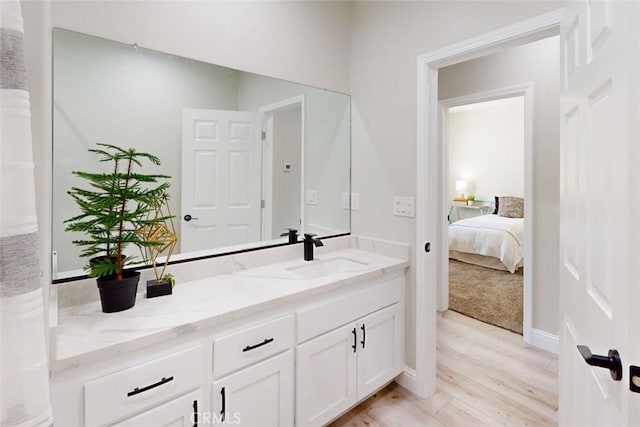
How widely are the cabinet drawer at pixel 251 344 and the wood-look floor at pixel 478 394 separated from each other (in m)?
0.76

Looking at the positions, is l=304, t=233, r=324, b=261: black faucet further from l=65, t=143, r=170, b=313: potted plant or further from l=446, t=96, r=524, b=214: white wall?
l=446, t=96, r=524, b=214: white wall

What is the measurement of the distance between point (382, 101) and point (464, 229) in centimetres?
356

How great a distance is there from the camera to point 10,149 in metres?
0.44

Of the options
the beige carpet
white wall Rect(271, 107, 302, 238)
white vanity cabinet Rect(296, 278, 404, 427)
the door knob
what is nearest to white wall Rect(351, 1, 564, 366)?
white vanity cabinet Rect(296, 278, 404, 427)

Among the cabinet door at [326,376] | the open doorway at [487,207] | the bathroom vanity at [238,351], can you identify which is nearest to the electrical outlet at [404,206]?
the bathroom vanity at [238,351]

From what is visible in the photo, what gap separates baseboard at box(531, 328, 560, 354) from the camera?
99.9 inches

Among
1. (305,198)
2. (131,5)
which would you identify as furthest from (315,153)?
(131,5)

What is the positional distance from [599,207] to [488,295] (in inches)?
131

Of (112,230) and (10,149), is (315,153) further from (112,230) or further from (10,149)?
(10,149)

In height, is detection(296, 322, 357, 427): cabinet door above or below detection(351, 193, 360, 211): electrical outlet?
below

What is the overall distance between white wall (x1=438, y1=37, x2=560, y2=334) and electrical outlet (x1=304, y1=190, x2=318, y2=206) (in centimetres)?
181

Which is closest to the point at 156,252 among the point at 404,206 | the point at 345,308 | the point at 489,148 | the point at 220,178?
the point at 220,178

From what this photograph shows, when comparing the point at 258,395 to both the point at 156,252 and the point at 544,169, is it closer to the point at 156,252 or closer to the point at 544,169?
the point at 156,252

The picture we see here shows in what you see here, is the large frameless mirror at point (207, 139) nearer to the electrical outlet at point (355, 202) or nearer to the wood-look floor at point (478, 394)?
the electrical outlet at point (355, 202)
